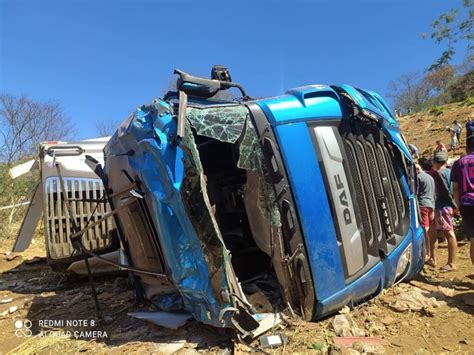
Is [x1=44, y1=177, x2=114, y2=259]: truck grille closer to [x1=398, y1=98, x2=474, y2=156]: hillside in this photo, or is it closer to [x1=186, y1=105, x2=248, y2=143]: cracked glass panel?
[x1=186, y1=105, x2=248, y2=143]: cracked glass panel

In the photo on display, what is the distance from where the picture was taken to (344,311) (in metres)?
3.38

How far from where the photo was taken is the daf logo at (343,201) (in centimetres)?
328

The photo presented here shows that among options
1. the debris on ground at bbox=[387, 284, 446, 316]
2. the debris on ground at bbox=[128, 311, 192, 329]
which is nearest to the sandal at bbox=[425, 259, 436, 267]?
the debris on ground at bbox=[387, 284, 446, 316]

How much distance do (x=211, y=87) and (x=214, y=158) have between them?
712 millimetres

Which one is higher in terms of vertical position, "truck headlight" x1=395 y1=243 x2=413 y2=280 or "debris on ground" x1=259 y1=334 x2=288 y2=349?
"truck headlight" x1=395 y1=243 x2=413 y2=280

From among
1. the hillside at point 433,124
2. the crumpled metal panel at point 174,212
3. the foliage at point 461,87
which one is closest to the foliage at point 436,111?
the hillside at point 433,124

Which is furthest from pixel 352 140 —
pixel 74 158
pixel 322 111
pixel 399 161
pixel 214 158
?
pixel 74 158

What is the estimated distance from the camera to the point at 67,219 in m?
5.09

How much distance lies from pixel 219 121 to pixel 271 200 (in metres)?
0.72

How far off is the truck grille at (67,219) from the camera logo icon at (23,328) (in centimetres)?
97

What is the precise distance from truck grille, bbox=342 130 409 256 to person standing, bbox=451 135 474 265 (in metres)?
0.91

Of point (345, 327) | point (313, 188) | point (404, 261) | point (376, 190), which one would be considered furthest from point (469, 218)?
point (313, 188)

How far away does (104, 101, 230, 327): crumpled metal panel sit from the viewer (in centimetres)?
296

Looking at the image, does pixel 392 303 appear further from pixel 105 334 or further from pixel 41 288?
pixel 41 288
